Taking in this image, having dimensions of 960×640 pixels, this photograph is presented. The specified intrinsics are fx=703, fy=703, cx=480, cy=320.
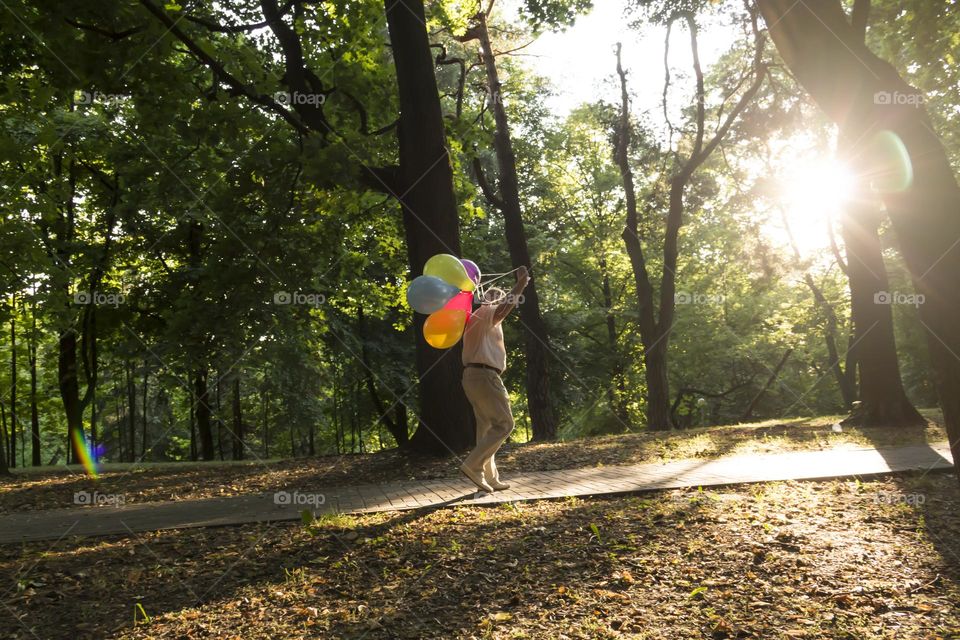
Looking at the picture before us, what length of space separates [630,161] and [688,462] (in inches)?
689

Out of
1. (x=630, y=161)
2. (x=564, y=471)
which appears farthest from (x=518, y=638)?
(x=630, y=161)

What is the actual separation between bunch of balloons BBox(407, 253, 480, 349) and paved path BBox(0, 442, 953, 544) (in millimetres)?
1775

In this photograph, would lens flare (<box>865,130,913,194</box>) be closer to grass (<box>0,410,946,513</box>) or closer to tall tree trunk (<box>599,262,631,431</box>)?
grass (<box>0,410,946,513</box>)

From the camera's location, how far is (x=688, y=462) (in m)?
9.79

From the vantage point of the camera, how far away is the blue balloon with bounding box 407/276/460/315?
22.7ft

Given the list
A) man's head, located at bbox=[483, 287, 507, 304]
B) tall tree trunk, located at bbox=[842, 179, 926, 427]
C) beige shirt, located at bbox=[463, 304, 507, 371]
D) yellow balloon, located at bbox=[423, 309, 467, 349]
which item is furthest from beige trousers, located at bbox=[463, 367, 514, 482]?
tall tree trunk, located at bbox=[842, 179, 926, 427]

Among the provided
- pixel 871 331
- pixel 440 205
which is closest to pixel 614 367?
pixel 871 331

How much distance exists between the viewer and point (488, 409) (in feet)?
24.9

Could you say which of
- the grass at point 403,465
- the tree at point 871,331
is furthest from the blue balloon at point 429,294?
the tree at point 871,331

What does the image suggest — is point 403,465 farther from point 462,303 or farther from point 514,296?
point 514,296

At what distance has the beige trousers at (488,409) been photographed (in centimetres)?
752

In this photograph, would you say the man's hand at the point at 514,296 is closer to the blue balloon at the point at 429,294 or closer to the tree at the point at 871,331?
the blue balloon at the point at 429,294

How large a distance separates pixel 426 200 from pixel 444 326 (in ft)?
13.3

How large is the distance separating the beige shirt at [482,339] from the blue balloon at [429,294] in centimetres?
61
